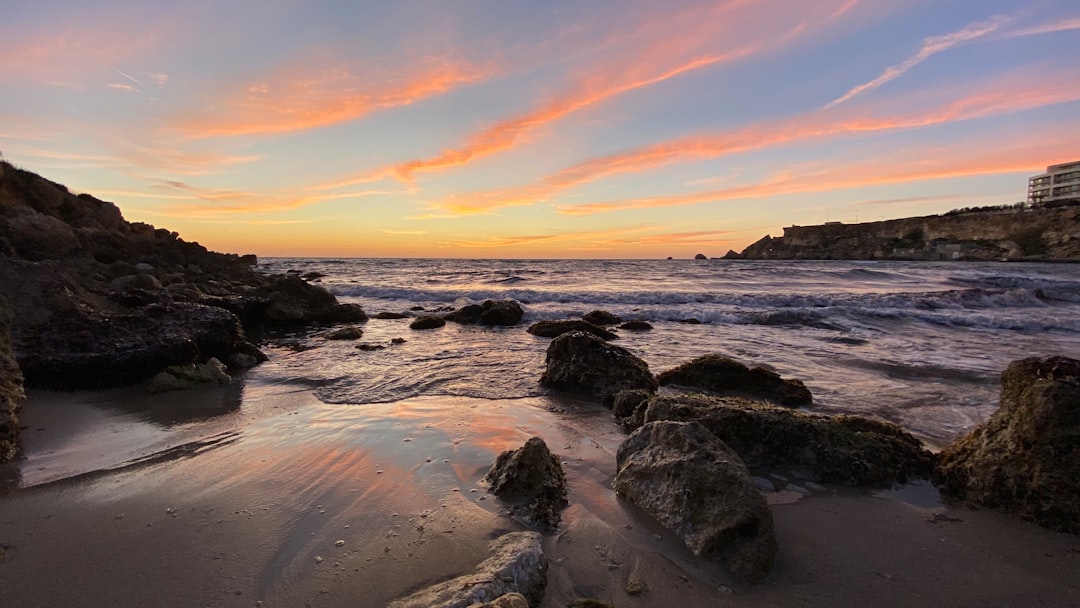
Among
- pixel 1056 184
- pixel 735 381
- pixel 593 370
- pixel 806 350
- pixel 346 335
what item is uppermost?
pixel 1056 184

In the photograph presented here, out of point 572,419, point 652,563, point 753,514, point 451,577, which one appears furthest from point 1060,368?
point 451,577

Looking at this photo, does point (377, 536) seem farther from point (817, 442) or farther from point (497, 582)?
point (817, 442)

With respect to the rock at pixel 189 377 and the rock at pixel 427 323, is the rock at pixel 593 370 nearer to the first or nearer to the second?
the rock at pixel 189 377

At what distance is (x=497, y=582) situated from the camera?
227cm

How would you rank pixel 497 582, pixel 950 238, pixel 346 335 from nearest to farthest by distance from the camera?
pixel 497 582, pixel 346 335, pixel 950 238

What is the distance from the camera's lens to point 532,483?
3.43 meters

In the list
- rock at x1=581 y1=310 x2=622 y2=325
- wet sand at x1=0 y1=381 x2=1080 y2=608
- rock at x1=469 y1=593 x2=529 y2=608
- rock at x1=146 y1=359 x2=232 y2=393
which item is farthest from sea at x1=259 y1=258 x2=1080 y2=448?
rock at x1=469 y1=593 x2=529 y2=608

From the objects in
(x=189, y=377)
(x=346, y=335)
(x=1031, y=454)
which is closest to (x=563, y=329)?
(x=346, y=335)

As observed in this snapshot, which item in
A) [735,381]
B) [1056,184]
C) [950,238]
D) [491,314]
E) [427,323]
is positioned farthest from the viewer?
[1056,184]

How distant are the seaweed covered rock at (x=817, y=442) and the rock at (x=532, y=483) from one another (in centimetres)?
145

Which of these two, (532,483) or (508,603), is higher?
(508,603)

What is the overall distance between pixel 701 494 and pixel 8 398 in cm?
564

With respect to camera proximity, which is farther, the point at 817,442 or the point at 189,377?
the point at 189,377

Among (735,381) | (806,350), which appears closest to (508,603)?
(735,381)
